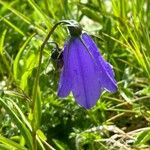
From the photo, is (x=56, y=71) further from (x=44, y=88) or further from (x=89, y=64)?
(x=44, y=88)

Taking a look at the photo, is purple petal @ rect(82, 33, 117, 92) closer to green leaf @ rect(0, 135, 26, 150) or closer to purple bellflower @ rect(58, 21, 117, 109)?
purple bellflower @ rect(58, 21, 117, 109)

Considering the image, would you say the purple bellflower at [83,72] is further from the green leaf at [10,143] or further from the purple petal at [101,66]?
the green leaf at [10,143]

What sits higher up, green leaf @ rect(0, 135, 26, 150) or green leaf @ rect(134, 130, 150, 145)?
green leaf @ rect(0, 135, 26, 150)

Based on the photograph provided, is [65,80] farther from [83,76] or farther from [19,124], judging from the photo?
[19,124]

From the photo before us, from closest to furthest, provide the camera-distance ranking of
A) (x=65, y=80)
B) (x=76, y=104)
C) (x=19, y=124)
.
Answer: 1. (x=65, y=80)
2. (x=19, y=124)
3. (x=76, y=104)

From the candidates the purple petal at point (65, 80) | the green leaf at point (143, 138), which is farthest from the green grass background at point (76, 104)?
the purple petal at point (65, 80)

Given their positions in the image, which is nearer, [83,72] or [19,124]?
[83,72]

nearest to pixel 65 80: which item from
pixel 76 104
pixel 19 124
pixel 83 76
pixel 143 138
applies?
pixel 83 76

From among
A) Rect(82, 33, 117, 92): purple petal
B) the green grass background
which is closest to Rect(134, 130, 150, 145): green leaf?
the green grass background
